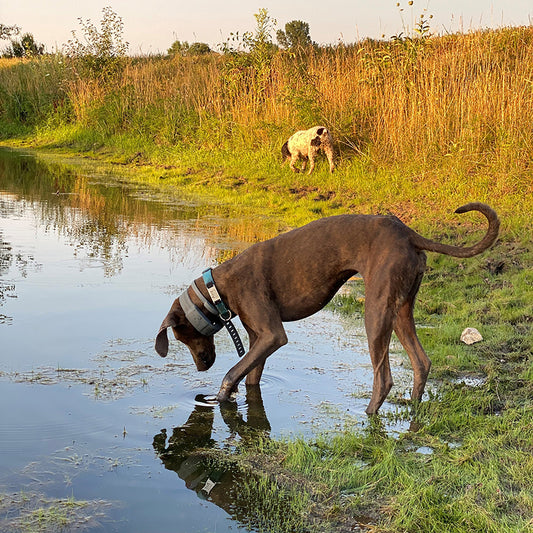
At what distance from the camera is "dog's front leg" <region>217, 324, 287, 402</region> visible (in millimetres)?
5012

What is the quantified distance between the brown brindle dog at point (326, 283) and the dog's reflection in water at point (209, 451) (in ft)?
0.82

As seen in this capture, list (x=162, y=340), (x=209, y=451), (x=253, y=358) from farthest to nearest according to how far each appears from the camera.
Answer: (x=162, y=340), (x=253, y=358), (x=209, y=451)

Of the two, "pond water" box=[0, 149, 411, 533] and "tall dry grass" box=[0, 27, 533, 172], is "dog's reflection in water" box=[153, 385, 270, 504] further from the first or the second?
"tall dry grass" box=[0, 27, 533, 172]

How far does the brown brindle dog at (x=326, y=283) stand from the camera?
15.7 ft

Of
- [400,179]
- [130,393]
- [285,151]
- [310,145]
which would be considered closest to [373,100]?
[310,145]

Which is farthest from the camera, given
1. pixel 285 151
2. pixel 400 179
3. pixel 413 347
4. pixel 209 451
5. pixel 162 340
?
pixel 285 151

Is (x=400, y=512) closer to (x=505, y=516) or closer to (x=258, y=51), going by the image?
(x=505, y=516)

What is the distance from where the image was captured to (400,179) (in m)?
12.3

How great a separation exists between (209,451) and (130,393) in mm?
1042

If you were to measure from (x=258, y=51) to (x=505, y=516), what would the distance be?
52.8 feet

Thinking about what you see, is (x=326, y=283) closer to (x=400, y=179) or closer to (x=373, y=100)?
(x=400, y=179)

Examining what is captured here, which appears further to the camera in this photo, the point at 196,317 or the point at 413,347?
the point at 196,317

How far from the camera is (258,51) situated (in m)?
18.1

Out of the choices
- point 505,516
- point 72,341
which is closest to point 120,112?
point 72,341
